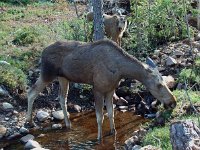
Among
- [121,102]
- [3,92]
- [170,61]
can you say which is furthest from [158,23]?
[3,92]

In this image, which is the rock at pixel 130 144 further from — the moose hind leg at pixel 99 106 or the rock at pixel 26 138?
the rock at pixel 26 138

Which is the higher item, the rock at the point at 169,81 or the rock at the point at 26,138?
the rock at the point at 169,81

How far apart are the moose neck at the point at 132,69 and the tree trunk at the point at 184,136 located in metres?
3.92

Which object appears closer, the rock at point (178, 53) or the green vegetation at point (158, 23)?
the rock at point (178, 53)

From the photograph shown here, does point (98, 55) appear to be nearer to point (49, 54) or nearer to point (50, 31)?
point (49, 54)

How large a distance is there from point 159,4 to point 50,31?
381 centimetres

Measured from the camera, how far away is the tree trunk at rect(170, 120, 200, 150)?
23.7ft

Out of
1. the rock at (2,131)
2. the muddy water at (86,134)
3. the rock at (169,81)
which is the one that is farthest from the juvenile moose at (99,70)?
the rock at (169,81)

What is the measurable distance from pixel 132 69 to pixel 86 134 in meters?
1.96

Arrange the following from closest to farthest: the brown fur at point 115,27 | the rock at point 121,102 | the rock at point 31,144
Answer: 1. the rock at point 31,144
2. the rock at point 121,102
3. the brown fur at point 115,27

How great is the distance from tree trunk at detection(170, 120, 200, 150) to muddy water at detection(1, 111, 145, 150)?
3794 millimetres

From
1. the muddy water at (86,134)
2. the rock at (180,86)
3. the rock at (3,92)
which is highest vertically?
the rock at (180,86)

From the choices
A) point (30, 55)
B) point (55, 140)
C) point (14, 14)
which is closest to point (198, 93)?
point (55, 140)

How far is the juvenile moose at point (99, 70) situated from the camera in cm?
1123
